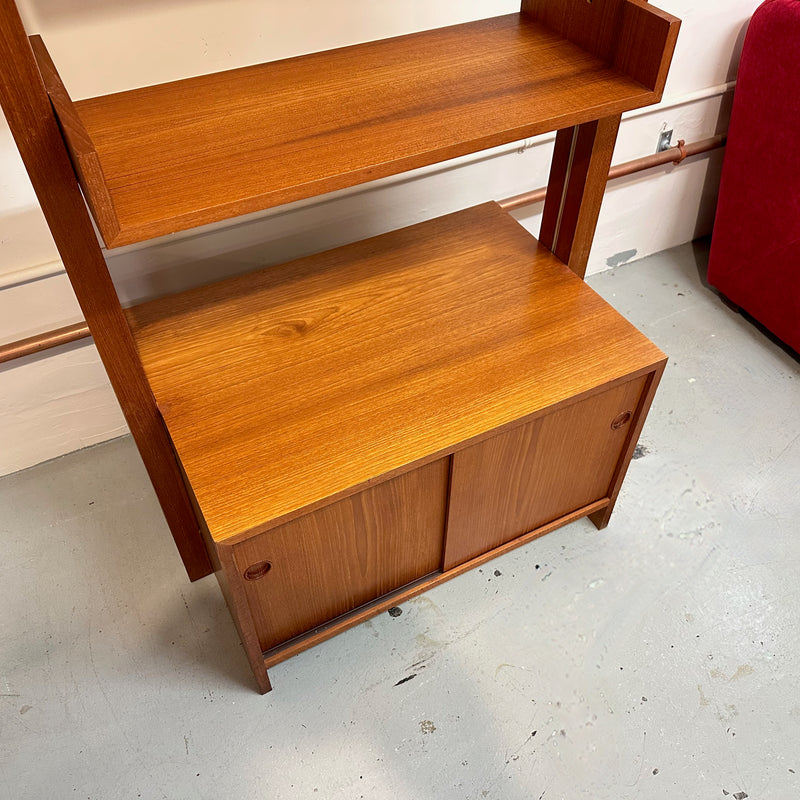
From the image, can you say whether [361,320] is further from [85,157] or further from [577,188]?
[85,157]

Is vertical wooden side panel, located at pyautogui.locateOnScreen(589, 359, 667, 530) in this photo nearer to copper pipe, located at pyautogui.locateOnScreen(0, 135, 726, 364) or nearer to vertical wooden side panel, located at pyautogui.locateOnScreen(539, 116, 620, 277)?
vertical wooden side panel, located at pyautogui.locateOnScreen(539, 116, 620, 277)

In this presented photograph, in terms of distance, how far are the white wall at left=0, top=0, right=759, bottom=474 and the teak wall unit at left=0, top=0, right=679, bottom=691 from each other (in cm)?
18

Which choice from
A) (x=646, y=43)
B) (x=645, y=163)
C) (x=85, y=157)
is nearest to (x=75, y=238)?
(x=85, y=157)

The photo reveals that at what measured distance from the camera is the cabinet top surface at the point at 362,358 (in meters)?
0.97

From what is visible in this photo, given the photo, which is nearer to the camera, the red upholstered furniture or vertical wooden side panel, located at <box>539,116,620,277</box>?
vertical wooden side panel, located at <box>539,116,620,277</box>

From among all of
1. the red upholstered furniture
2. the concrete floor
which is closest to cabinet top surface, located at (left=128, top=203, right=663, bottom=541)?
the concrete floor

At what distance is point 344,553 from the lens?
3.61 feet

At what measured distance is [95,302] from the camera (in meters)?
0.89

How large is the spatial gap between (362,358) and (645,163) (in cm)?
111

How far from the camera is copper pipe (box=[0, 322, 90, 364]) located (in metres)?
1.32

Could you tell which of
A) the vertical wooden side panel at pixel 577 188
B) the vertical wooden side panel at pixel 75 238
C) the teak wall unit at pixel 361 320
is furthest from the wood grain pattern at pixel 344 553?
the vertical wooden side panel at pixel 577 188

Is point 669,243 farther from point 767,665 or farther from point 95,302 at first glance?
point 95,302

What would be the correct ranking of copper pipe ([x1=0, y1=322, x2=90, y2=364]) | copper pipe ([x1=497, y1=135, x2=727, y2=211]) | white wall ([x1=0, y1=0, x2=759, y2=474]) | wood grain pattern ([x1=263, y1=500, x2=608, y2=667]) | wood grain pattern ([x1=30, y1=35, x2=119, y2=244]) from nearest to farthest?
wood grain pattern ([x1=30, y1=35, x2=119, y2=244]) < white wall ([x1=0, y1=0, x2=759, y2=474]) < wood grain pattern ([x1=263, y1=500, x2=608, y2=667]) < copper pipe ([x1=0, y1=322, x2=90, y2=364]) < copper pipe ([x1=497, y1=135, x2=727, y2=211])

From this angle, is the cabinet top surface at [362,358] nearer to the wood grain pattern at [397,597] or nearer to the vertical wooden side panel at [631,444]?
the vertical wooden side panel at [631,444]
